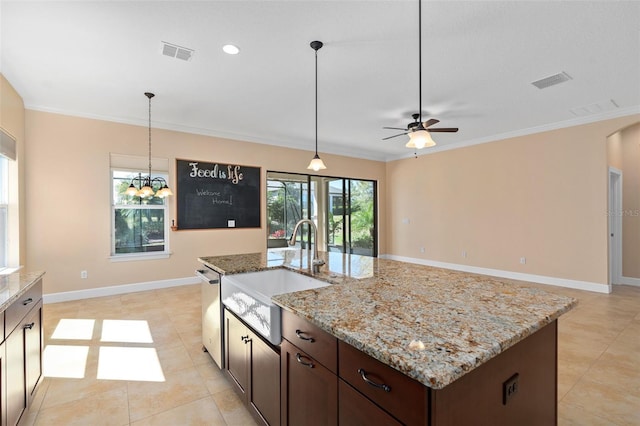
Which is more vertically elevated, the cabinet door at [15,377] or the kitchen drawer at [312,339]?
the kitchen drawer at [312,339]

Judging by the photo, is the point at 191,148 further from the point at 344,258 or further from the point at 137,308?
the point at 344,258

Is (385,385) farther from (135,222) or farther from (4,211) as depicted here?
(135,222)

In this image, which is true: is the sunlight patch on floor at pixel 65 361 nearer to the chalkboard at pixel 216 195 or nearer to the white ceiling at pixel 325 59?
the chalkboard at pixel 216 195

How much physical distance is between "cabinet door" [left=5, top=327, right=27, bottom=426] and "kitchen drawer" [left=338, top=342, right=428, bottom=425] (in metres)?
1.75

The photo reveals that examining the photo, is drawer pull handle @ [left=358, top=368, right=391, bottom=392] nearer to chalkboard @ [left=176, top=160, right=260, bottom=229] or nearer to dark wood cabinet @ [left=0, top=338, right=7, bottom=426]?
dark wood cabinet @ [left=0, top=338, right=7, bottom=426]

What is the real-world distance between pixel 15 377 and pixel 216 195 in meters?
4.12

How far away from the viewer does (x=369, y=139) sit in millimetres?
6312

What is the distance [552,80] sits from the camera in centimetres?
350

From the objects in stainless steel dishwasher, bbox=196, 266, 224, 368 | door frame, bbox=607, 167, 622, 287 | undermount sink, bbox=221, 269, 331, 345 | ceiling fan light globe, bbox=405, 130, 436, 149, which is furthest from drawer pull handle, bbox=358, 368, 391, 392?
door frame, bbox=607, 167, 622, 287

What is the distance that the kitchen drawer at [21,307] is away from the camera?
153 cm

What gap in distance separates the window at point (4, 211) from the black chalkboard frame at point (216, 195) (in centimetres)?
201

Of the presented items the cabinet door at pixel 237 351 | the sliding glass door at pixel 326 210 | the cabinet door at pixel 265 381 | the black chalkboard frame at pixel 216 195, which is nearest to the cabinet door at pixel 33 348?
the cabinet door at pixel 237 351

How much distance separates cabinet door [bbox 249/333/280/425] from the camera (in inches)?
60.0

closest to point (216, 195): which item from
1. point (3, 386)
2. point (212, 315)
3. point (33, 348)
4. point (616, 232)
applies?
point (212, 315)
